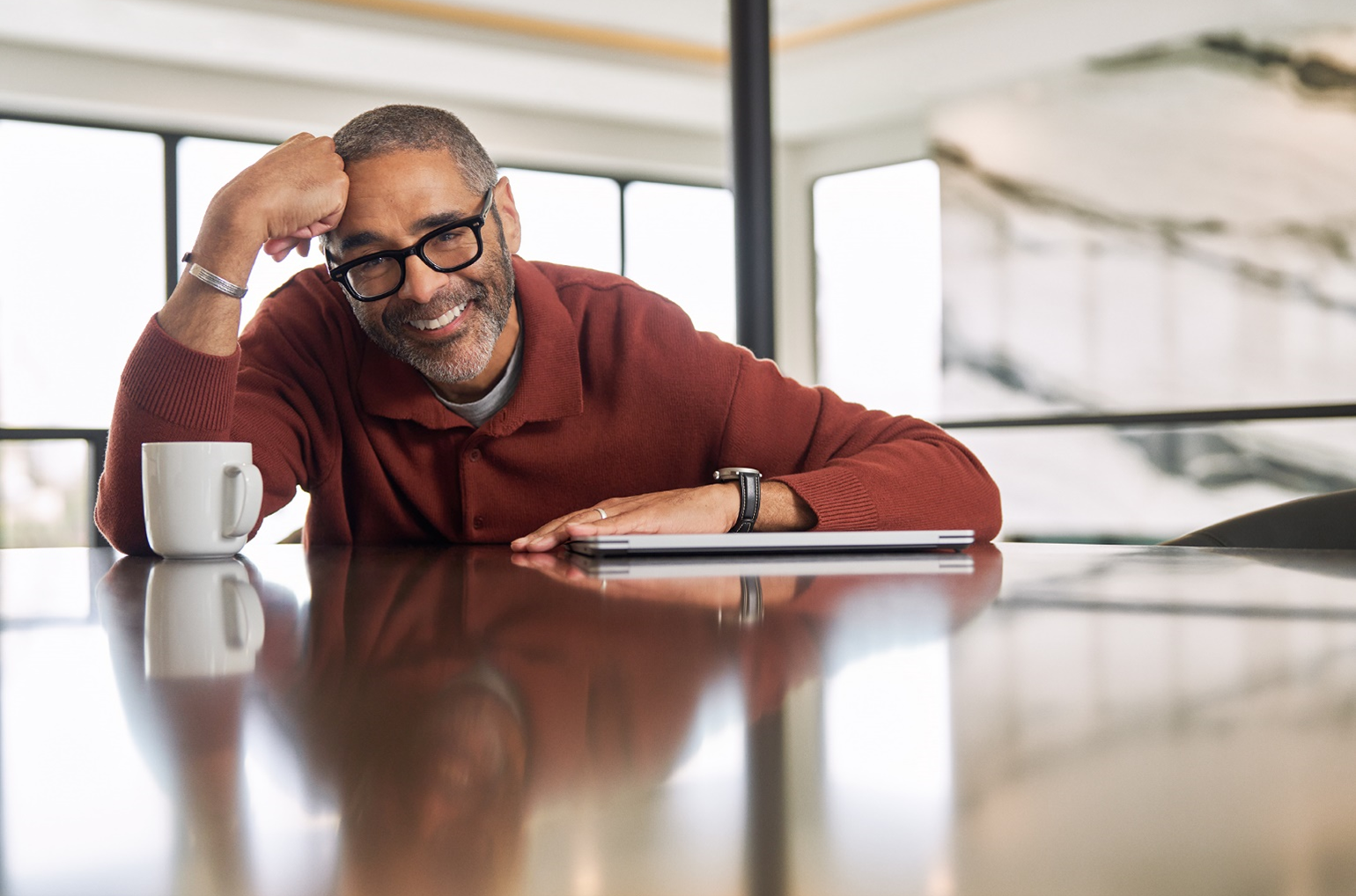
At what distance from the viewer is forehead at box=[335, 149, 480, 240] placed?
146cm

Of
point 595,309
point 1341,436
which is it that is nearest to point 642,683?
point 595,309

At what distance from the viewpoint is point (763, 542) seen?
37.5 inches

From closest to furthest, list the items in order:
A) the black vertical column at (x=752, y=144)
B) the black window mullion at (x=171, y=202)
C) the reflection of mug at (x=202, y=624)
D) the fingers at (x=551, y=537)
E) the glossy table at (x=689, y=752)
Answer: the glossy table at (x=689, y=752) → the reflection of mug at (x=202, y=624) → the fingers at (x=551, y=537) → the black vertical column at (x=752, y=144) → the black window mullion at (x=171, y=202)

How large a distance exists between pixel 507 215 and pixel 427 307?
31 centimetres

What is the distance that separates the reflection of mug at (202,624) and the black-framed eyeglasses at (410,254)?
65cm

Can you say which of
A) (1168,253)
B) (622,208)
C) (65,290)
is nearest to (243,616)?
(1168,253)

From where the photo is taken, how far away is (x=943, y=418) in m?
5.77

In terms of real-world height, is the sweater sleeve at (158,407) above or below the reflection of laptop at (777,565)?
above

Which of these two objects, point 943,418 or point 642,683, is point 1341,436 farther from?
point 642,683

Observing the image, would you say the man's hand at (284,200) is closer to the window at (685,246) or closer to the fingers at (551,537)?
the fingers at (551,537)

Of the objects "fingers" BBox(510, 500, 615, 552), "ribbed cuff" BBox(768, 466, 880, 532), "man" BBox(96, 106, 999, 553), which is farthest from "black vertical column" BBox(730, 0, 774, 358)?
"fingers" BBox(510, 500, 615, 552)

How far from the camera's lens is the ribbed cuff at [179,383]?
1.29 m

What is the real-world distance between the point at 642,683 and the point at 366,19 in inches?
200

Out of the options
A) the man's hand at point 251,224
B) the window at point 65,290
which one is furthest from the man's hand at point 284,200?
the window at point 65,290
